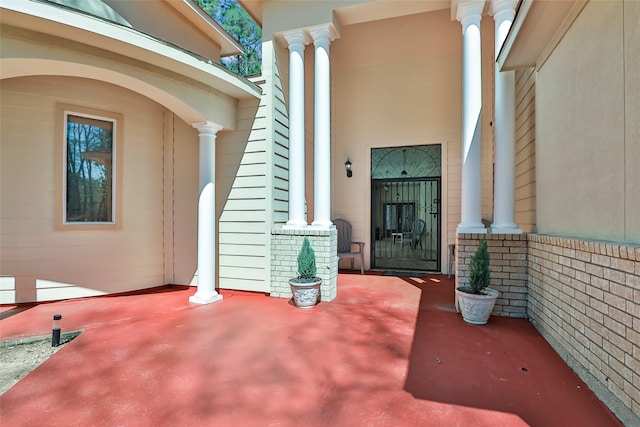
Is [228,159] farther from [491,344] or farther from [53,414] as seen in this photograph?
[491,344]

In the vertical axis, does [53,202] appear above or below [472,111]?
below

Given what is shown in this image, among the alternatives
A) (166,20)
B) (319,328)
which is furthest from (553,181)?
(166,20)

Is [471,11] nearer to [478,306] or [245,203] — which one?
[478,306]

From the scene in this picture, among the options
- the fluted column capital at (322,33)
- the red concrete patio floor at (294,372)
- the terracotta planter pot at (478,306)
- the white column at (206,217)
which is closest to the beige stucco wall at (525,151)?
the terracotta planter pot at (478,306)

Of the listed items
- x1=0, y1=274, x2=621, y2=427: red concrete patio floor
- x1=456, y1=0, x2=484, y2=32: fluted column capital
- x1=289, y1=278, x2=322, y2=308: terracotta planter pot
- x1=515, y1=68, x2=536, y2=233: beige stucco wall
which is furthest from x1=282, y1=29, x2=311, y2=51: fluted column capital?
x1=0, y1=274, x2=621, y2=427: red concrete patio floor

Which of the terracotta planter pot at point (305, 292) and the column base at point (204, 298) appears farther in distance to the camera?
the column base at point (204, 298)

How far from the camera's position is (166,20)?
4574 millimetres

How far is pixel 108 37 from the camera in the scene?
2744 millimetres

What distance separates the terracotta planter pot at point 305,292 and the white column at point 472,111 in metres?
1.80

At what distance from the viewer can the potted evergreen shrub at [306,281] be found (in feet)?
12.0

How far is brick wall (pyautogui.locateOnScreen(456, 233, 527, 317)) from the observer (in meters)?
3.33

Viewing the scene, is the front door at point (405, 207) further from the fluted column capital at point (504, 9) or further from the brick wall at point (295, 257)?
the fluted column capital at point (504, 9)

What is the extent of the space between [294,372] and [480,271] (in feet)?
6.95

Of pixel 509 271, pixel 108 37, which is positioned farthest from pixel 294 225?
pixel 108 37
